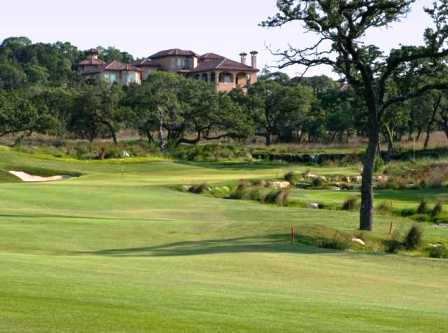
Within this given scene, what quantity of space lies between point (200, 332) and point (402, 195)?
116ft

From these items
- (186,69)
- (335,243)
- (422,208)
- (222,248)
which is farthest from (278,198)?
(186,69)

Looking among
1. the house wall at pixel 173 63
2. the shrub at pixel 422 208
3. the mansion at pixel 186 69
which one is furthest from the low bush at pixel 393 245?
the house wall at pixel 173 63

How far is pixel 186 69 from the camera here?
156 meters

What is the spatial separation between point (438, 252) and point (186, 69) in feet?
441

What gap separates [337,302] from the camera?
12.7 meters

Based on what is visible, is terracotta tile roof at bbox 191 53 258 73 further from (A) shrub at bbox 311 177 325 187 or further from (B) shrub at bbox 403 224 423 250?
(B) shrub at bbox 403 224 423 250

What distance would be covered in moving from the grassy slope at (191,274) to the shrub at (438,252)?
224 centimetres

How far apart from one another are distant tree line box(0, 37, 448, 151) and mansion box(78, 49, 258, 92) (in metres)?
34.9

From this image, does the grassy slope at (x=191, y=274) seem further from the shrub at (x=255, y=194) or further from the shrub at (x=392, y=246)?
the shrub at (x=255, y=194)

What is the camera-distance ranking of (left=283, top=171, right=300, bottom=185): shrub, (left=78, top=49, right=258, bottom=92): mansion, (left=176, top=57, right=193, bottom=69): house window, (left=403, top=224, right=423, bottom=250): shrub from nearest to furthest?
(left=403, top=224, right=423, bottom=250): shrub
(left=283, top=171, right=300, bottom=185): shrub
(left=78, top=49, right=258, bottom=92): mansion
(left=176, top=57, right=193, bottom=69): house window

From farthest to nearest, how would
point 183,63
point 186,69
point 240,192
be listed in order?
point 183,63
point 186,69
point 240,192

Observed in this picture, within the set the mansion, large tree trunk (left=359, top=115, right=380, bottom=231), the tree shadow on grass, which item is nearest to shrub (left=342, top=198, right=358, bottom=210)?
large tree trunk (left=359, top=115, right=380, bottom=231)

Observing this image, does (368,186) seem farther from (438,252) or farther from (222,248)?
(222,248)

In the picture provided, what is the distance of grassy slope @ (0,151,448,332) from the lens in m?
10.3
